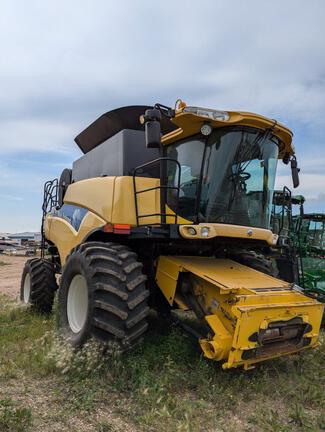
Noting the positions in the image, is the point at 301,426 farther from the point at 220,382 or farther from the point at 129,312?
the point at 129,312

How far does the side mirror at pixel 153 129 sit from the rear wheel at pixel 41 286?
420 centimetres

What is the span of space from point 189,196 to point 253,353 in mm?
1892

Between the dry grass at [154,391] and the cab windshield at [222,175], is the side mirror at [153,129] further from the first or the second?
the dry grass at [154,391]

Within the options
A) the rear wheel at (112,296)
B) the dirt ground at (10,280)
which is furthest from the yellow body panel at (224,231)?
the dirt ground at (10,280)

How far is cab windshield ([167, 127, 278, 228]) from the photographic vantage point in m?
4.82

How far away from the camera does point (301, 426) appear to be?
3375 mm

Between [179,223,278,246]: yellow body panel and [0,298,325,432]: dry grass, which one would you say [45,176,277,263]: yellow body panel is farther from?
[0,298,325,432]: dry grass

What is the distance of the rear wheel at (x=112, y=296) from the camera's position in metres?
4.15

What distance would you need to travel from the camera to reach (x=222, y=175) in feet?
15.9

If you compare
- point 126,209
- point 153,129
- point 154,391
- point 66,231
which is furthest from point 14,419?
point 66,231

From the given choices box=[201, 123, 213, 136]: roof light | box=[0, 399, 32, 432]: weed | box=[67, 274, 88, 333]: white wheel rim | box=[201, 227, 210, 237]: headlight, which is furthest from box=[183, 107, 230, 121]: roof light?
box=[0, 399, 32, 432]: weed

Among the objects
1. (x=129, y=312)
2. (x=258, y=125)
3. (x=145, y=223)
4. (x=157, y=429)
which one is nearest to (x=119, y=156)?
(x=145, y=223)

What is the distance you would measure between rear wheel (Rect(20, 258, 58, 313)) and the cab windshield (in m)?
3.60

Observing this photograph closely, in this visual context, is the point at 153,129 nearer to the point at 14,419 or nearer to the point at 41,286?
the point at 14,419
